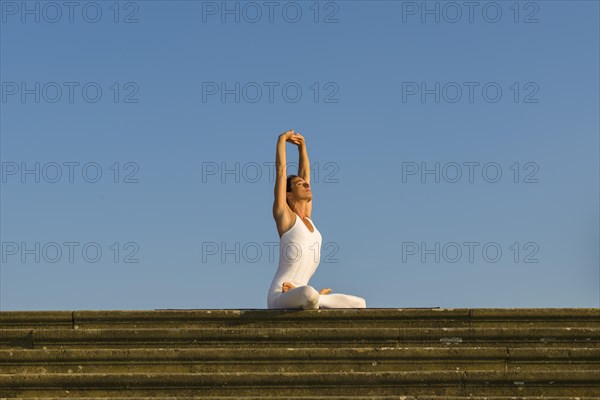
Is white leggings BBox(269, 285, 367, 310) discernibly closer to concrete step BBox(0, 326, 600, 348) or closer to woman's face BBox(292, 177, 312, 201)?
concrete step BBox(0, 326, 600, 348)

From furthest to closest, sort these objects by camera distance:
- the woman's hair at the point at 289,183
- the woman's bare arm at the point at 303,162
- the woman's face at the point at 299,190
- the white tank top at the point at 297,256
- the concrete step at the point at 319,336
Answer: the woman's bare arm at the point at 303,162, the woman's hair at the point at 289,183, the woman's face at the point at 299,190, the white tank top at the point at 297,256, the concrete step at the point at 319,336

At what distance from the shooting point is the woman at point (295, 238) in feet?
38.3

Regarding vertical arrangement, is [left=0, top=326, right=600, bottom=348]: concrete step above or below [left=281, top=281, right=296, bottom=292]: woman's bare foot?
below

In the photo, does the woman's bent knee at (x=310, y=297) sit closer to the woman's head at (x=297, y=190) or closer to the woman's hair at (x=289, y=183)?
the woman's head at (x=297, y=190)

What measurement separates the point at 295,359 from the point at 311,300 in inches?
47.3

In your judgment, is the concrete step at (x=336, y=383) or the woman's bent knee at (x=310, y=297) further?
the woman's bent knee at (x=310, y=297)

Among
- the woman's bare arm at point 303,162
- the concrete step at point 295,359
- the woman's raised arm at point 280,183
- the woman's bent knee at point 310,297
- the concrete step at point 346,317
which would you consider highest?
the woman's bare arm at point 303,162

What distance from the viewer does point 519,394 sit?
9.14 m

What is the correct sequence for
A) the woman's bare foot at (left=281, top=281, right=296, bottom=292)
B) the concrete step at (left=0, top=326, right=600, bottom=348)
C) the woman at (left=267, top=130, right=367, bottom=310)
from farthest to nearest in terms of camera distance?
the woman at (left=267, top=130, right=367, bottom=310)
the woman's bare foot at (left=281, top=281, right=296, bottom=292)
the concrete step at (left=0, top=326, right=600, bottom=348)

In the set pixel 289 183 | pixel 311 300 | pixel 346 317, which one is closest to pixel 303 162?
pixel 289 183

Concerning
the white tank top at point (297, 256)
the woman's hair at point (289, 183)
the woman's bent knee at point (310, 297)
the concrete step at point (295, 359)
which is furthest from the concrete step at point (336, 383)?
the woman's hair at point (289, 183)

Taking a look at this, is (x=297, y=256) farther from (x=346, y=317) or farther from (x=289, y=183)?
(x=346, y=317)

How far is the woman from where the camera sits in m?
11.7

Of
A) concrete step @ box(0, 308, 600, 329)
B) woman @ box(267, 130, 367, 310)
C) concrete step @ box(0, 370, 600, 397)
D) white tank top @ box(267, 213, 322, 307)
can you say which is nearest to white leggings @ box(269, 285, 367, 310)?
woman @ box(267, 130, 367, 310)
